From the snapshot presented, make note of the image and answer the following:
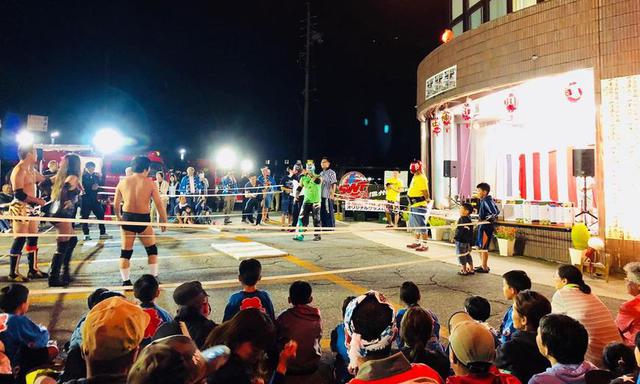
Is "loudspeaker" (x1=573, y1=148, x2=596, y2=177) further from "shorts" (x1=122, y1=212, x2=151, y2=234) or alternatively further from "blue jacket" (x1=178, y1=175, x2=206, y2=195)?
Result: "blue jacket" (x1=178, y1=175, x2=206, y2=195)

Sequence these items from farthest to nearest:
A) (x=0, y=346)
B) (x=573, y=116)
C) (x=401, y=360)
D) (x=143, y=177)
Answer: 1. (x=573, y=116)
2. (x=143, y=177)
3. (x=0, y=346)
4. (x=401, y=360)

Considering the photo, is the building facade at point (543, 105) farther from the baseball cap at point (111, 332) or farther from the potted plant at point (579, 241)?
the baseball cap at point (111, 332)

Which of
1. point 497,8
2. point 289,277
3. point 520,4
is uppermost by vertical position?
point 497,8

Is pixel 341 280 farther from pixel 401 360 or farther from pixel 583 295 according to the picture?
pixel 401 360

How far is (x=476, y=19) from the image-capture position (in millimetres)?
13117

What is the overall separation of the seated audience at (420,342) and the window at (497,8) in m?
11.4

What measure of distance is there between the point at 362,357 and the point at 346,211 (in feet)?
51.4

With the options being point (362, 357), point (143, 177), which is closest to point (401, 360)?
point (362, 357)

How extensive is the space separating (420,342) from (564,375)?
2.78 feet

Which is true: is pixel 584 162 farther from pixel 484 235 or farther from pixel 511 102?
pixel 484 235

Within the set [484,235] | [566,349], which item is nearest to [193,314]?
[566,349]

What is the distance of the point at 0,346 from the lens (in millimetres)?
2801

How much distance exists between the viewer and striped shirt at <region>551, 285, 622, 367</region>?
3.21 meters

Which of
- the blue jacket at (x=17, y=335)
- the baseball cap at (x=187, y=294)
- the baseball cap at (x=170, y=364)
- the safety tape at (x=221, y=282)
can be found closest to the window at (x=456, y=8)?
the safety tape at (x=221, y=282)
